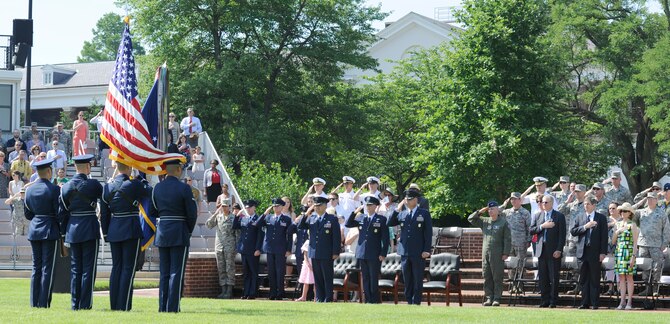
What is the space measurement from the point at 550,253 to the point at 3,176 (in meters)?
17.1

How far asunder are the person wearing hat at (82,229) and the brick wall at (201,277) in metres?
8.84

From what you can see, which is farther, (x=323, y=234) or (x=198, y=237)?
(x=198, y=237)

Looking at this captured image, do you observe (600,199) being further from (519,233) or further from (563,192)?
(519,233)

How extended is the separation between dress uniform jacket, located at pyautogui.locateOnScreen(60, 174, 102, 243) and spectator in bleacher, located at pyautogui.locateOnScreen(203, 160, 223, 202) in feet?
51.7

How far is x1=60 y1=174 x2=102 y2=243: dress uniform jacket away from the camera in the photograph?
15023 millimetres

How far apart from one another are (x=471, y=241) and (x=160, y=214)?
1195 centimetres

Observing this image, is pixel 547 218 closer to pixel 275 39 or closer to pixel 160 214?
pixel 160 214

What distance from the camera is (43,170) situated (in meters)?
15.3

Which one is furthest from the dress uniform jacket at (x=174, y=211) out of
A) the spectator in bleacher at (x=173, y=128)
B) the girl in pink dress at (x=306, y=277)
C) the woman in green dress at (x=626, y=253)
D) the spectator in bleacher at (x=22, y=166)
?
the spectator in bleacher at (x=173, y=128)

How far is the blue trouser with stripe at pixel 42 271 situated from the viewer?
1534 cm

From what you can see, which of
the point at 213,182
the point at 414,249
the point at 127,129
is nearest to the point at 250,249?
the point at 414,249

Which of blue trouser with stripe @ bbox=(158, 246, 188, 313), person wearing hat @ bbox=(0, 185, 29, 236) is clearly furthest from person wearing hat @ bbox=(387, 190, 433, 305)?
person wearing hat @ bbox=(0, 185, 29, 236)

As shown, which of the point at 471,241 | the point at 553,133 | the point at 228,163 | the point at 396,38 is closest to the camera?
the point at 471,241

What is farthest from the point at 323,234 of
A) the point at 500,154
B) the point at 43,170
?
the point at 500,154
